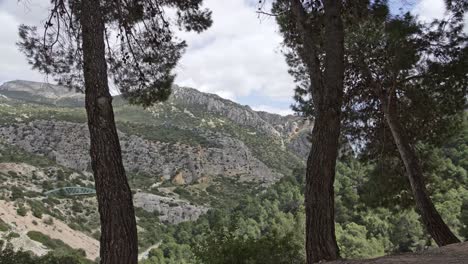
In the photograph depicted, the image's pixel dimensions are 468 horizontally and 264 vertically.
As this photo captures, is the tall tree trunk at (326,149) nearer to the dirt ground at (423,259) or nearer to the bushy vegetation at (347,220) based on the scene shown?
the dirt ground at (423,259)

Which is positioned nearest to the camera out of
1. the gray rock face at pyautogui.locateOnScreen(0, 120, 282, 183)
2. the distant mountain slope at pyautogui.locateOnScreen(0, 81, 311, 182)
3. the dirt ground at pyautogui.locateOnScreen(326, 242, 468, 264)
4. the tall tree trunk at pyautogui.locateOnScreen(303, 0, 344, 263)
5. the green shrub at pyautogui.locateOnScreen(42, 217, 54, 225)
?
the dirt ground at pyautogui.locateOnScreen(326, 242, 468, 264)

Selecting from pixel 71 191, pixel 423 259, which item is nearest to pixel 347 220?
pixel 71 191

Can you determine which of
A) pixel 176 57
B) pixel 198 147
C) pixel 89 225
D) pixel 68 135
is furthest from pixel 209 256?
pixel 198 147

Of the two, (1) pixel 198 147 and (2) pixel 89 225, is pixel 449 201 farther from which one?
(1) pixel 198 147

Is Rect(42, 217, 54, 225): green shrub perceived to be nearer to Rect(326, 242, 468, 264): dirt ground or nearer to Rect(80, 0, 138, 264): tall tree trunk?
Rect(80, 0, 138, 264): tall tree trunk

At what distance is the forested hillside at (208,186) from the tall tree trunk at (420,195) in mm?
1848

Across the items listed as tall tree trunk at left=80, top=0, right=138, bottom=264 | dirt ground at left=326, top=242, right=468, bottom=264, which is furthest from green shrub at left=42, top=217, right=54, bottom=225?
dirt ground at left=326, top=242, right=468, bottom=264

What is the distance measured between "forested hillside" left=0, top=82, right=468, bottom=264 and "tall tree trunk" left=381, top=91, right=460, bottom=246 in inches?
72.8

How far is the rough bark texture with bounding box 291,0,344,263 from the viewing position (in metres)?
3.74

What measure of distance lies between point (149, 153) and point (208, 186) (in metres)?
12.8

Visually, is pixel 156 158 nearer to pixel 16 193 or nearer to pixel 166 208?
pixel 166 208

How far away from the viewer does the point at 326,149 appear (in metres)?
3.91

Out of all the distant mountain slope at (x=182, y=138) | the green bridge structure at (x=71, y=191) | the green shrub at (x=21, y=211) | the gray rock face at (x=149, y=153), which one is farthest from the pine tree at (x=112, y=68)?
the gray rock face at (x=149, y=153)

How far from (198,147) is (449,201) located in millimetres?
53283
